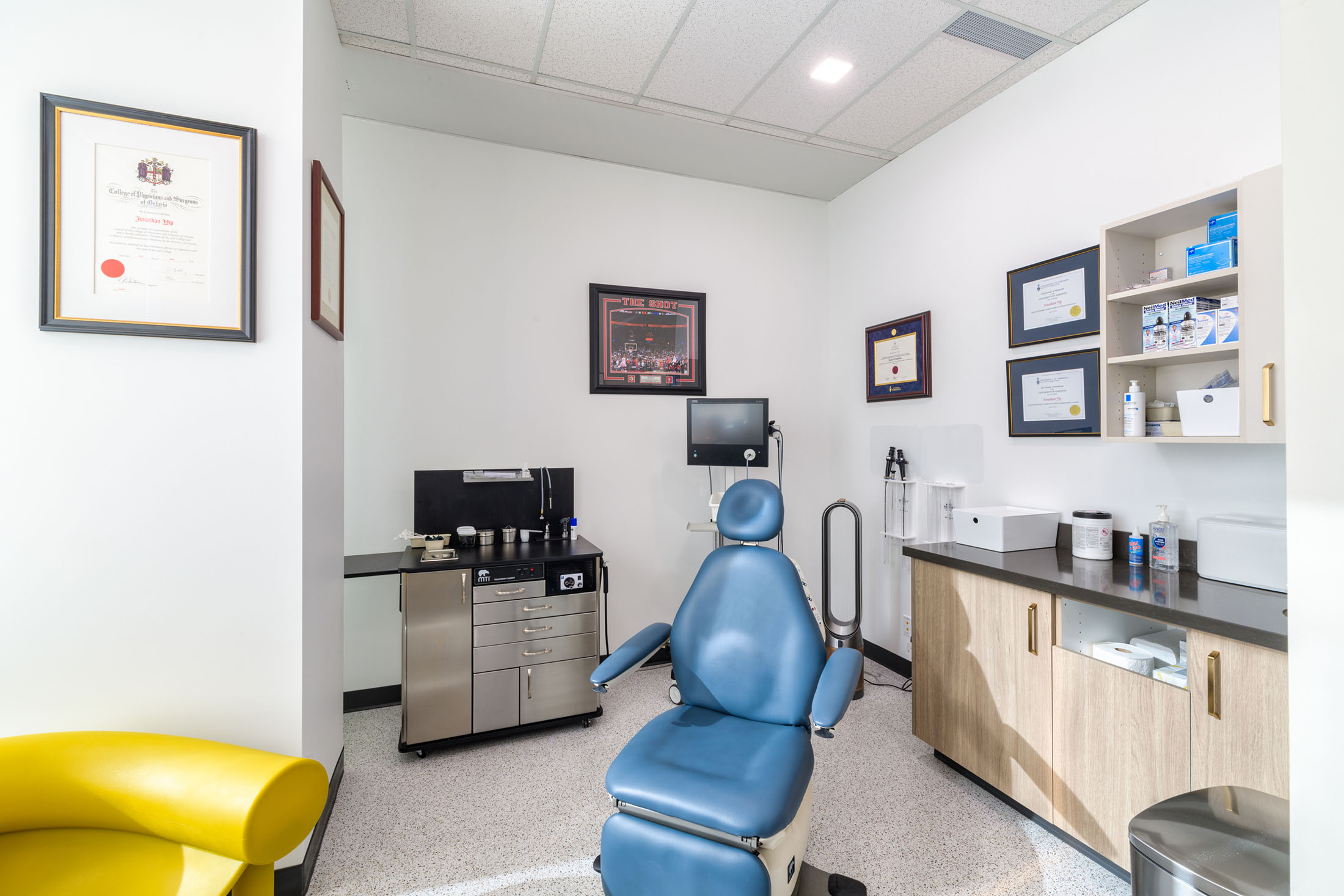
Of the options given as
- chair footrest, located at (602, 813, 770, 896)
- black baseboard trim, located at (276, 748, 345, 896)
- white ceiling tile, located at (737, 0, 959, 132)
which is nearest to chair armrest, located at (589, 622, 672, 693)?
chair footrest, located at (602, 813, 770, 896)

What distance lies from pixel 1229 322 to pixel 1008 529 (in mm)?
1011

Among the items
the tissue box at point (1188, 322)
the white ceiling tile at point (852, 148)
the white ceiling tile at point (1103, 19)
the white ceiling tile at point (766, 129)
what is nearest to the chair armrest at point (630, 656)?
the tissue box at point (1188, 322)

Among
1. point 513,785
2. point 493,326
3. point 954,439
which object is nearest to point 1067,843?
point 954,439

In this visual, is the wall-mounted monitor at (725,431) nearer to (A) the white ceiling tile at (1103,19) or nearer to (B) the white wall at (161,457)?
(B) the white wall at (161,457)

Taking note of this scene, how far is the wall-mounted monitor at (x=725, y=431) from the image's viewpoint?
3.19m

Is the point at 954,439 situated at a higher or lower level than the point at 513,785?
higher

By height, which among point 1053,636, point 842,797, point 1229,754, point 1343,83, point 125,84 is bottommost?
point 842,797

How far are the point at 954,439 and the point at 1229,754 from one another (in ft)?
5.92

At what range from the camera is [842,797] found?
7.32 ft

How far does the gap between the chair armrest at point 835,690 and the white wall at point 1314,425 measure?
0.82 metres

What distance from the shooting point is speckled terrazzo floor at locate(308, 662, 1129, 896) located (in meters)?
1.78

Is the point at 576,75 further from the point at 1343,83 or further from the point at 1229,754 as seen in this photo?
the point at 1229,754

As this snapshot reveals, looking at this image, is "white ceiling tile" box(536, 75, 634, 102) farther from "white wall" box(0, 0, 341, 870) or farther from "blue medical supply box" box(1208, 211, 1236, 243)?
"blue medical supply box" box(1208, 211, 1236, 243)

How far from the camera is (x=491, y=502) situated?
3154mm
